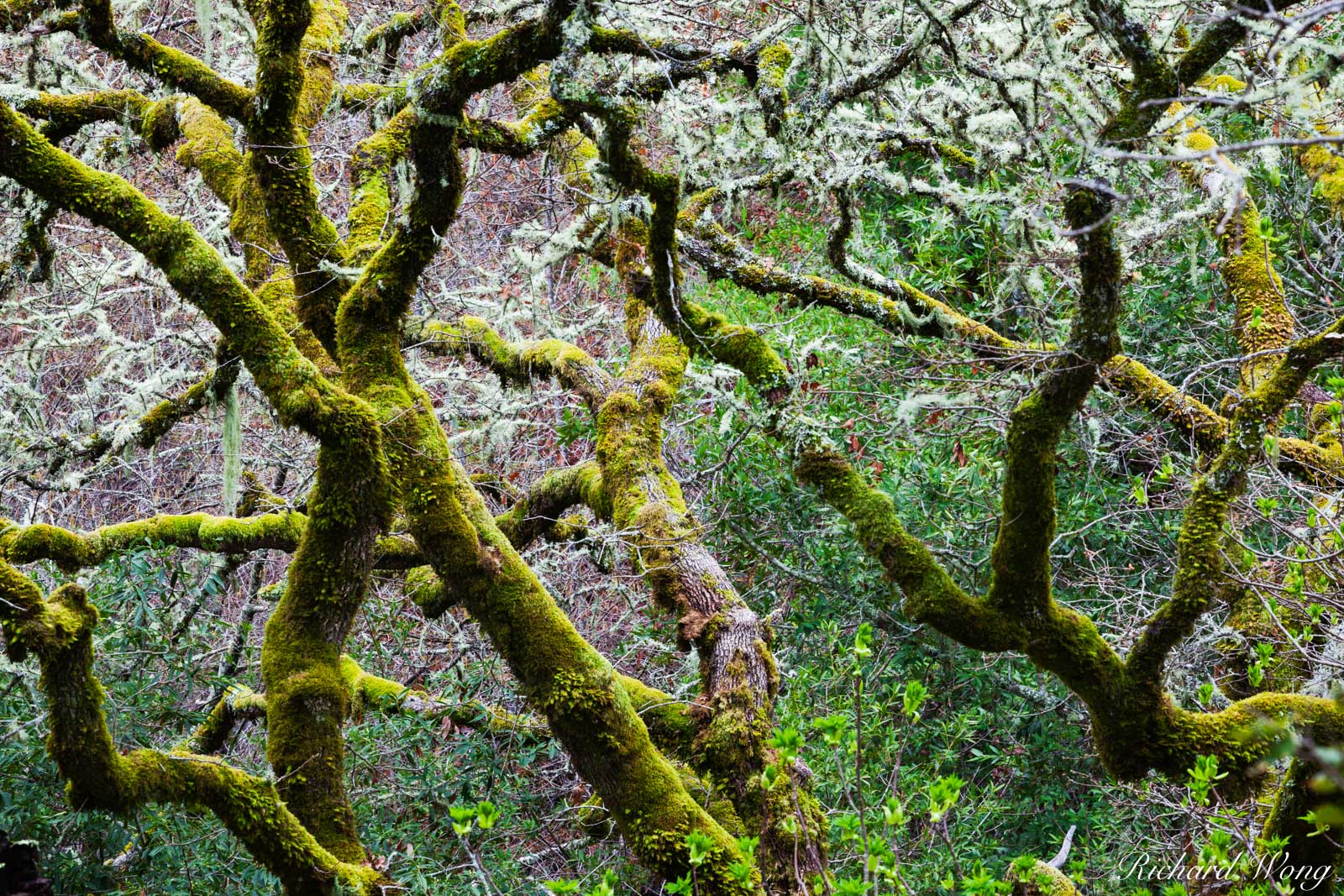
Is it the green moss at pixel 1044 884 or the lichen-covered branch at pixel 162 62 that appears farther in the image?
the lichen-covered branch at pixel 162 62

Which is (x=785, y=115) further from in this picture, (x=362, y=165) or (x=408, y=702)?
(x=408, y=702)

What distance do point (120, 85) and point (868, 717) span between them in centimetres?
766

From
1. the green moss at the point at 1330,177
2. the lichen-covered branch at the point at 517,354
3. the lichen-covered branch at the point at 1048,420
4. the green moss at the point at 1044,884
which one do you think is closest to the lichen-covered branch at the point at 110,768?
the green moss at the point at 1044,884

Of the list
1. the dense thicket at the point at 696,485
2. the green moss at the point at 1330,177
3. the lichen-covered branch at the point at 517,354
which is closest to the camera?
the dense thicket at the point at 696,485

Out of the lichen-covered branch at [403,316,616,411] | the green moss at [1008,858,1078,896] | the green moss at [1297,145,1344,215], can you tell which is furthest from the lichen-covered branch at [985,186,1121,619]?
the green moss at [1297,145,1344,215]

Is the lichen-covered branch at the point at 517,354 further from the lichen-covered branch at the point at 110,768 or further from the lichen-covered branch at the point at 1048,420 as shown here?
the lichen-covered branch at the point at 110,768

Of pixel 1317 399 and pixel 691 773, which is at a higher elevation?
pixel 1317 399

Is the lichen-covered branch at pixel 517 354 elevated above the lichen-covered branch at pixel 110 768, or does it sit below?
above

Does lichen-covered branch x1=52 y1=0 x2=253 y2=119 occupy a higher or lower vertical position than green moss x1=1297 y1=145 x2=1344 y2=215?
higher

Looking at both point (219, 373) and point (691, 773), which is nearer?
point (691, 773)

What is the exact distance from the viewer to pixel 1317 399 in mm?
5566

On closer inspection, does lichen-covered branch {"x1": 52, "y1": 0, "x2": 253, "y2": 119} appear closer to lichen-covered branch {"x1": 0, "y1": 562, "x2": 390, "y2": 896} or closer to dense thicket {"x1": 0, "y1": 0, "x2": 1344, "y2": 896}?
dense thicket {"x1": 0, "y1": 0, "x2": 1344, "y2": 896}

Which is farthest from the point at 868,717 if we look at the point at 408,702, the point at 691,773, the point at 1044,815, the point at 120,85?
the point at 120,85

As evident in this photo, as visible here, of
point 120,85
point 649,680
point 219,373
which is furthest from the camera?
point 120,85
